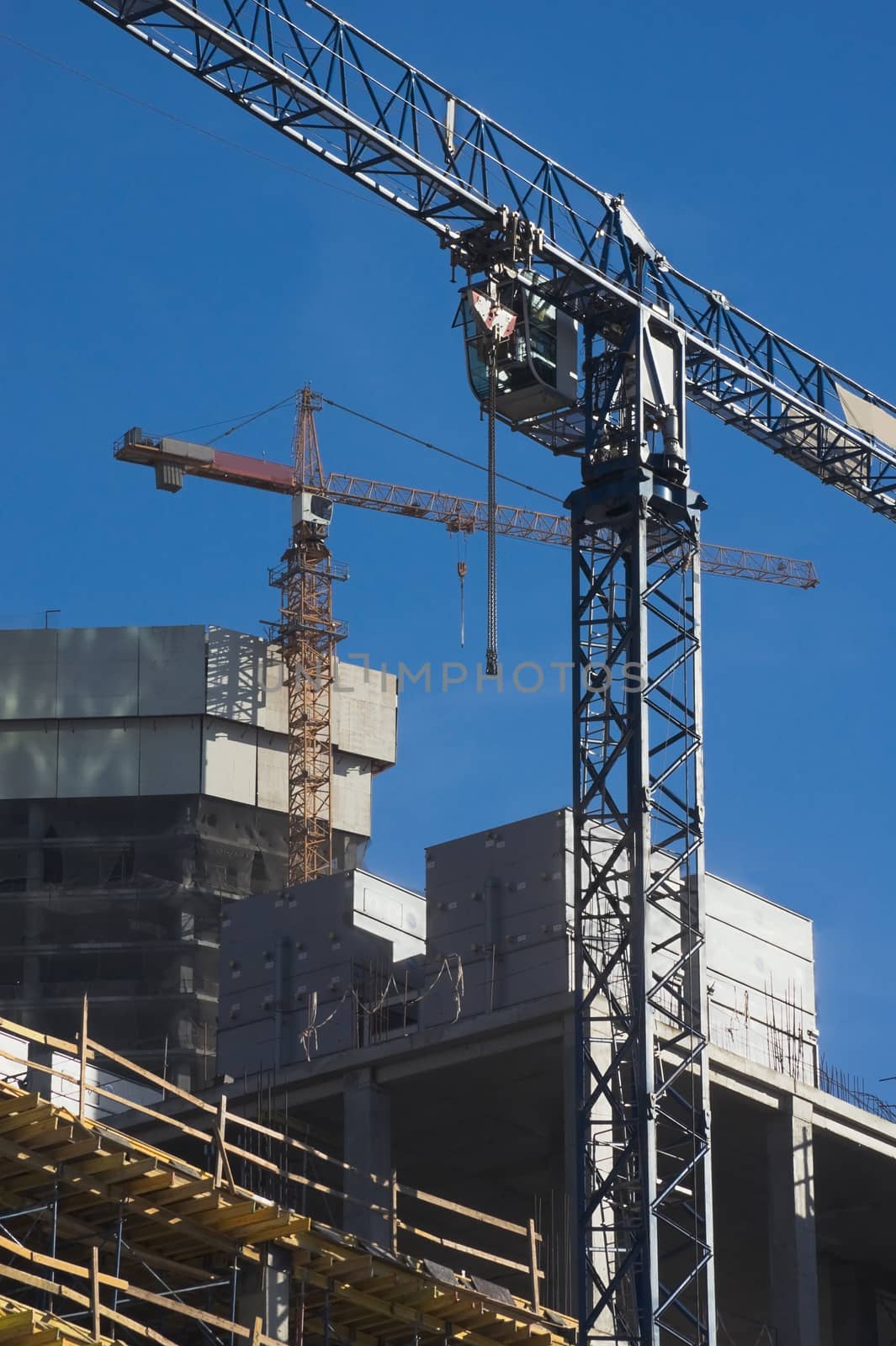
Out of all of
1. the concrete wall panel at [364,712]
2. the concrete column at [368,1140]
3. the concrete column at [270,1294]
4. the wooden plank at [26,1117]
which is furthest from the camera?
the concrete wall panel at [364,712]

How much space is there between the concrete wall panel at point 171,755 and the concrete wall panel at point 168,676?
0.47 m

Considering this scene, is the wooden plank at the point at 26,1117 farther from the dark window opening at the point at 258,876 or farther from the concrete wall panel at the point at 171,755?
the dark window opening at the point at 258,876

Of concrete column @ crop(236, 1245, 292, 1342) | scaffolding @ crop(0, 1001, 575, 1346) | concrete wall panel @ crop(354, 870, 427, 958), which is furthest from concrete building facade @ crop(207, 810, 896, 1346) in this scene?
concrete column @ crop(236, 1245, 292, 1342)

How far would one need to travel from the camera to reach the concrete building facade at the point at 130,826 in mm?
86312

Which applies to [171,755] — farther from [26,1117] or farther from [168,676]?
[26,1117]

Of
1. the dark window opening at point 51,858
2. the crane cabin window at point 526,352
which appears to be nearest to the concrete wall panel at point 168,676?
the dark window opening at point 51,858

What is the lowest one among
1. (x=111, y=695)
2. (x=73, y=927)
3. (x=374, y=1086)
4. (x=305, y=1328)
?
(x=305, y=1328)

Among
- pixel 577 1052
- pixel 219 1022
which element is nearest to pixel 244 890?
pixel 219 1022

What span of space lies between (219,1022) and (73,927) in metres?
31.9

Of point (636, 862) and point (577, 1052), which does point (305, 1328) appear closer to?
point (577, 1052)

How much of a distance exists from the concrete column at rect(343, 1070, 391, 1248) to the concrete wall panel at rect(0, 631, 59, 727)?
40040 mm

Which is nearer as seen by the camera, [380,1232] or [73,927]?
[380,1232]

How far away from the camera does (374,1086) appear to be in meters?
51.6

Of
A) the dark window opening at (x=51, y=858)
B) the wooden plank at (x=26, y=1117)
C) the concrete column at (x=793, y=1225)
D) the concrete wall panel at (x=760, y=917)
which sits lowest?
the wooden plank at (x=26, y=1117)
